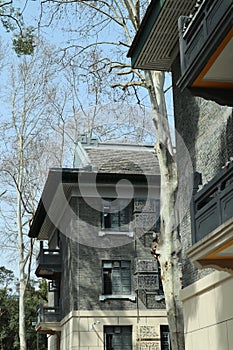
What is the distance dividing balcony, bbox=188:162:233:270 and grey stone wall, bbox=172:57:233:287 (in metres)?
1.50

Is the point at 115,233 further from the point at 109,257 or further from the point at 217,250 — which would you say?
the point at 217,250

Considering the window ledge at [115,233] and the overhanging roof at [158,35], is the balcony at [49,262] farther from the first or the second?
the overhanging roof at [158,35]

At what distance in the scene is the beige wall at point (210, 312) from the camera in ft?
32.1

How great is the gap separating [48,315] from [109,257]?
14.6 feet

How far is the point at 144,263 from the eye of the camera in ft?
81.1

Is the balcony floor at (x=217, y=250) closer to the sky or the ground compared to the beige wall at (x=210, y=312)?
closer to the sky

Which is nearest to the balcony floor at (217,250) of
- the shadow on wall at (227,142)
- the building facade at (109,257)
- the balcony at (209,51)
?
the shadow on wall at (227,142)

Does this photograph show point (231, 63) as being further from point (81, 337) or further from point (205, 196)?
point (81, 337)

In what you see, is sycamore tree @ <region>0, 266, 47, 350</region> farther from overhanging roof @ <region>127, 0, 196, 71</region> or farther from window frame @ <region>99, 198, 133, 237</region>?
overhanging roof @ <region>127, 0, 196, 71</region>

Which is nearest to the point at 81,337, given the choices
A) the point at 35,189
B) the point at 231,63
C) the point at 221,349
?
the point at 35,189

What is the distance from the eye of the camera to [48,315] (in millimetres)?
27203

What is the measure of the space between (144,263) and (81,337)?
3.62m

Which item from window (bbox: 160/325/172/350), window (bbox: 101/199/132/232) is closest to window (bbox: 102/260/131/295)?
window (bbox: 101/199/132/232)

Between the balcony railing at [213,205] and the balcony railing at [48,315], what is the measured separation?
18.6m
